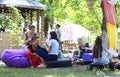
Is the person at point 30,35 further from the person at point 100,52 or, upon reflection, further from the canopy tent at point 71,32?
the canopy tent at point 71,32

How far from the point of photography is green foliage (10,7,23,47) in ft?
59.4

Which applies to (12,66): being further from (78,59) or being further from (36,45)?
(78,59)

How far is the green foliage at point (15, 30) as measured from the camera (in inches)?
712

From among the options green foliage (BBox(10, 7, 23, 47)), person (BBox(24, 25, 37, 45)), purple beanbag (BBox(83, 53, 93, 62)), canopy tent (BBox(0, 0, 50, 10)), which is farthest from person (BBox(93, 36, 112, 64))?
canopy tent (BBox(0, 0, 50, 10))

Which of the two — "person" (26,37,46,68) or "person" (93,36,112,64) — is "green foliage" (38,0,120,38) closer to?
"person" (26,37,46,68)

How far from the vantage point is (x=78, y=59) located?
15.6m

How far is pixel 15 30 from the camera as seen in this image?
18250mm

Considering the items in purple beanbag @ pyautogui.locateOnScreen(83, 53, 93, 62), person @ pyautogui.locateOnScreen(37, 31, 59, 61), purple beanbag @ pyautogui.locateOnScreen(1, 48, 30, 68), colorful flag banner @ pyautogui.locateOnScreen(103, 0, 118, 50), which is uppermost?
colorful flag banner @ pyautogui.locateOnScreen(103, 0, 118, 50)

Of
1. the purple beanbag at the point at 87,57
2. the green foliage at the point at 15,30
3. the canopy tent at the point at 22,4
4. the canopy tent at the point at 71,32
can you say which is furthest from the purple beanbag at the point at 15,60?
the canopy tent at the point at 71,32

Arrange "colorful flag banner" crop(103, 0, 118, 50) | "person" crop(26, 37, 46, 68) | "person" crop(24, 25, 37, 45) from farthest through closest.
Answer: "person" crop(24, 25, 37, 45) < "person" crop(26, 37, 46, 68) < "colorful flag banner" crop(103, 0, 118, 50)

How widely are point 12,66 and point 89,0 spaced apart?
Answer: 137 inches

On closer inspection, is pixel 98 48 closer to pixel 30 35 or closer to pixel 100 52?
pixel 100 52

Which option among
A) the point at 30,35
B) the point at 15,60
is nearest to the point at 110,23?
the point at 15,60

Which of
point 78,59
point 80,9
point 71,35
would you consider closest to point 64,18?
point 80,9
